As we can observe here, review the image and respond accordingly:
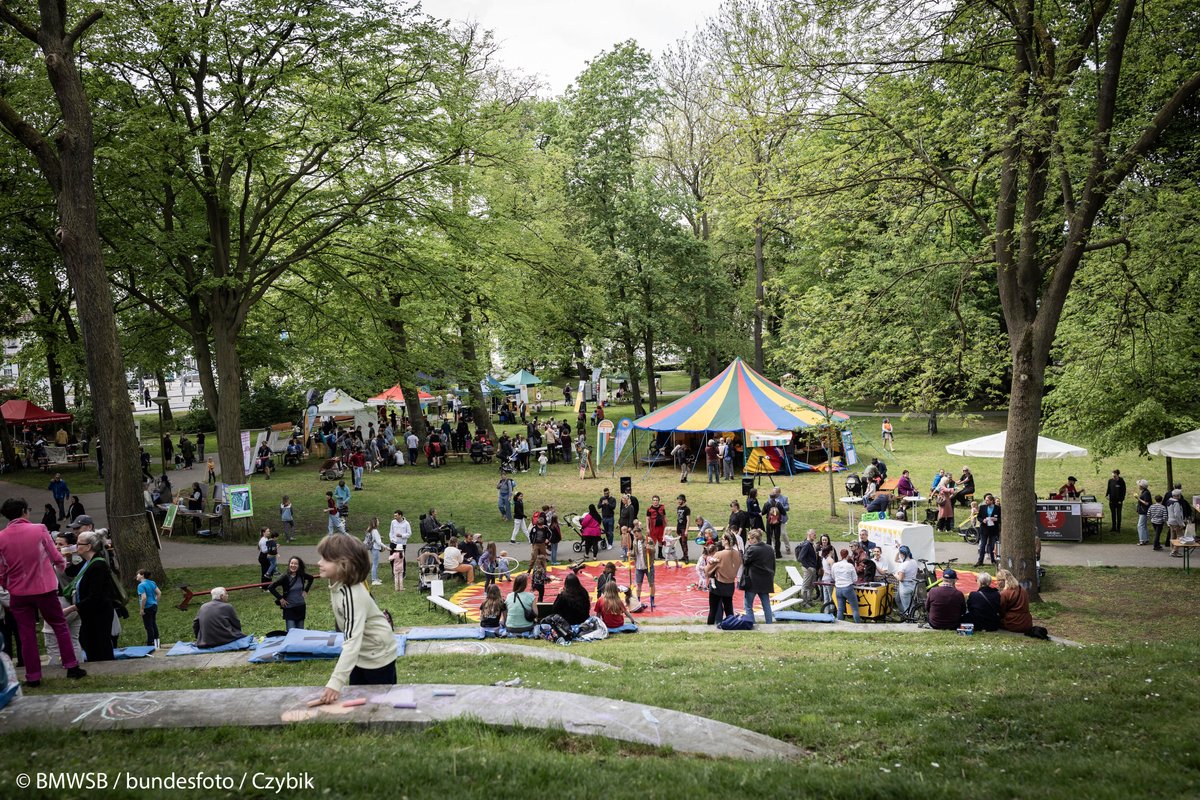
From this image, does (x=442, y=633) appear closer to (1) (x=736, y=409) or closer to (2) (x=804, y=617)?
(2) (x=804, y=617)

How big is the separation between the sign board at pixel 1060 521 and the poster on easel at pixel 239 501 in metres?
18.3

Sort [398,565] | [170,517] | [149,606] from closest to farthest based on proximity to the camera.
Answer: [149,606] → [398,565] → [170,517]

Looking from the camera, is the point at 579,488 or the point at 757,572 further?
the point at 579,488

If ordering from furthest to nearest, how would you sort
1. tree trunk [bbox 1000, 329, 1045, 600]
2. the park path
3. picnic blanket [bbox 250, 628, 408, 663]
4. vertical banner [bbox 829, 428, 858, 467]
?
vertical banner [bbox 829, 428, 858, 467] → the park path → tree trunk [bbox 1000, 329, 1045, 600] → picnic blanket [bbox 250, 628, 408, 663]

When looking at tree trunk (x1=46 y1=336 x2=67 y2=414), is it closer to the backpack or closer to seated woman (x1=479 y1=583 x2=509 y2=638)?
seated woman (x1=479 y1=583 x2=509 y2=638)

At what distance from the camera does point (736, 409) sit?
29.2 meters

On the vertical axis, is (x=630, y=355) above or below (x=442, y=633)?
above

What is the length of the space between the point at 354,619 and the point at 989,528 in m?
15.3

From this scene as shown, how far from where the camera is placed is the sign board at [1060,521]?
1900 centimetres

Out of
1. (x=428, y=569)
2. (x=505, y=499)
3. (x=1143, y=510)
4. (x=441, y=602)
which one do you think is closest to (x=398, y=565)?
(x=428, y=569)

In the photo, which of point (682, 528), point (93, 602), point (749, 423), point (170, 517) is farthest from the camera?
point (749, 423)

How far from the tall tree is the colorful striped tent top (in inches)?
702

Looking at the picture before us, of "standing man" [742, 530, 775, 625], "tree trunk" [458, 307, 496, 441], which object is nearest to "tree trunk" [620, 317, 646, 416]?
"tree trunk" [458, 307, 496, 441]

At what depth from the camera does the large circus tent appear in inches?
1119
